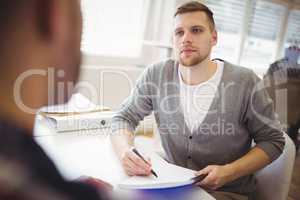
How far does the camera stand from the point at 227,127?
1024 millimetres

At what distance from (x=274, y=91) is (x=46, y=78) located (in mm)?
2007

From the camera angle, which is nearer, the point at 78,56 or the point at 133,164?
the point at 78,56

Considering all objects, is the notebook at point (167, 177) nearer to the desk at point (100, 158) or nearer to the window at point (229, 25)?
the desk at point (100, 158)

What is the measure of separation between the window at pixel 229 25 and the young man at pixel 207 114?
144 cm

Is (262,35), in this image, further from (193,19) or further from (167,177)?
(167,177)

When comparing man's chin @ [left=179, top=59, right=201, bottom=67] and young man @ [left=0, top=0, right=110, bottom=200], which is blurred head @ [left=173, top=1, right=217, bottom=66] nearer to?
man's chin @ [left=179, top=59, right=201, bottom=67]

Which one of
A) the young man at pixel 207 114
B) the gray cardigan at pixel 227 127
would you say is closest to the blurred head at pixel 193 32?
the young man at pixel 207 114

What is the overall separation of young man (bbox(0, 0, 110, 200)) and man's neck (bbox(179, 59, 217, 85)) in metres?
0.89

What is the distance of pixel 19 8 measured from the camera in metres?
0.21

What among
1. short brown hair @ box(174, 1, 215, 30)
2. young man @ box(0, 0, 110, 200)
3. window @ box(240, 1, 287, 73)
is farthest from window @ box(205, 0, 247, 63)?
young man @ box(0, 0, 110, 200)

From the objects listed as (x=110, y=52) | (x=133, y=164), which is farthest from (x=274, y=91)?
(x=110, y=52)

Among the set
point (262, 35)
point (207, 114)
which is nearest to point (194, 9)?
→ point (207, 114)

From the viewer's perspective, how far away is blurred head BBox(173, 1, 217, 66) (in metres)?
1.04

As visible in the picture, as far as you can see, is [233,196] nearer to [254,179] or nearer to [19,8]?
[254,179]
